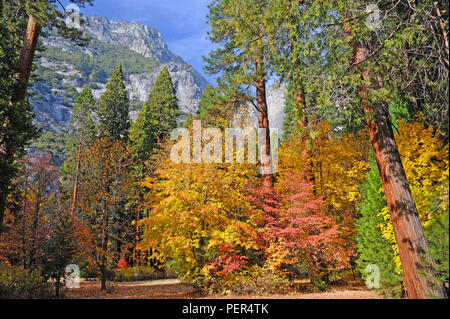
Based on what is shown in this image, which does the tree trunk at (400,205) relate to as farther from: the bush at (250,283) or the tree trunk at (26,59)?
the tree trunk at (26,59)

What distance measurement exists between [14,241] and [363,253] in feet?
51.8

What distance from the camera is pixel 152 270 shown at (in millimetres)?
23500

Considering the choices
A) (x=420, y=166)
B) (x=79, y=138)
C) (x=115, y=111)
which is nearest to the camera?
(x=420, y=166)

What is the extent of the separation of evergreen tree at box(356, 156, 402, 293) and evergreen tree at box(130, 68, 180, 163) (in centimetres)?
1996

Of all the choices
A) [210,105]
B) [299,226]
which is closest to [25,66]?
[210,105]

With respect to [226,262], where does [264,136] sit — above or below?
above

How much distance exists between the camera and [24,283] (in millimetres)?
10172

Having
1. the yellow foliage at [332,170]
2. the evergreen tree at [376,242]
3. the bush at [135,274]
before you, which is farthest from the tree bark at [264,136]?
the bush at [135,274]

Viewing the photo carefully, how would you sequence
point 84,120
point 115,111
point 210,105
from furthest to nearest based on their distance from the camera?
1. point 115,111
2. point 84,120
3. point 210,105

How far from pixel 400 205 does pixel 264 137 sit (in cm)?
782

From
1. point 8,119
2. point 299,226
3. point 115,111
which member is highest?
point 115,111

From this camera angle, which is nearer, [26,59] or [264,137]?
[26,59]

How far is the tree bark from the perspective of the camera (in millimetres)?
12760

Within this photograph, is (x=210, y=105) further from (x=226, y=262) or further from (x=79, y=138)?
(x=79, y=138)
